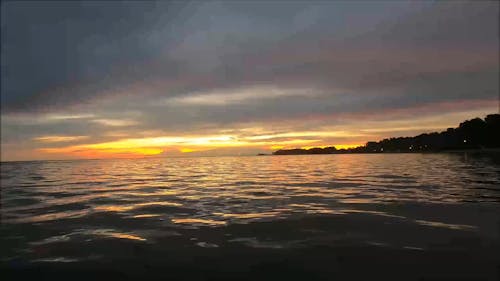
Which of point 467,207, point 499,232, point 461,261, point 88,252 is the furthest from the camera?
point 467,207

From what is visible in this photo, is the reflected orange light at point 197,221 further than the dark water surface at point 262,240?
Yes

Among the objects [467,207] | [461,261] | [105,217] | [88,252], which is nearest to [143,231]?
[88,252]

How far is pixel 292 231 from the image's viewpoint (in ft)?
36.7

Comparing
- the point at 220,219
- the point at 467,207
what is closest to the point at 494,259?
the point at 467,207

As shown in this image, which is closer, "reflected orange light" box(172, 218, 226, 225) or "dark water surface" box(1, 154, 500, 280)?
"dark water surface" box(1, 154, 500, 280)

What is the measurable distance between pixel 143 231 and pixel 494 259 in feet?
31.7

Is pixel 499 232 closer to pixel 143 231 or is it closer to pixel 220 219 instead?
pixel 220 219

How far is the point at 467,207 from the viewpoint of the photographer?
1451 centimetres

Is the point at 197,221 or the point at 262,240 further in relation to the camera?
the point at 197,221

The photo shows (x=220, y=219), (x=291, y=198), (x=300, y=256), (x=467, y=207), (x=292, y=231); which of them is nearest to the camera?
(x=300, y=256)

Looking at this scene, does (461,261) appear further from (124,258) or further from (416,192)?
(416,192)

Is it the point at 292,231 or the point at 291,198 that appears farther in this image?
the point at 291,198

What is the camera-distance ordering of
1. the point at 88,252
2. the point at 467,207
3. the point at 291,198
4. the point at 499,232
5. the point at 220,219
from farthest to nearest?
the point at 291,198 → the point at 467,207 → the point at 220,219 → the point at 499,232 → the point at 88,252

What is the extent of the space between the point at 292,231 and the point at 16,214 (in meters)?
12.4
